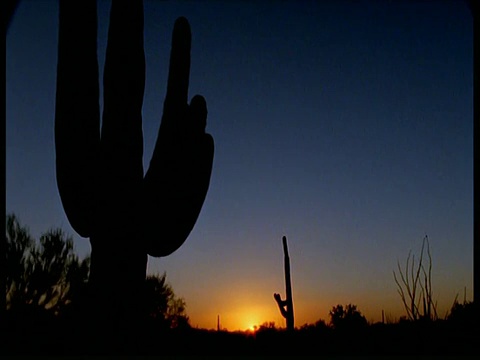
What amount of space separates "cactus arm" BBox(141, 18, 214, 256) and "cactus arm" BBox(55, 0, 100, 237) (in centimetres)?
83

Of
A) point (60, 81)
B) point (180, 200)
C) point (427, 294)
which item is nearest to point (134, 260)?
point (180, 200)

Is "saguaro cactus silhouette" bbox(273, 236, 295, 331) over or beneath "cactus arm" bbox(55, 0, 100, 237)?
beneath

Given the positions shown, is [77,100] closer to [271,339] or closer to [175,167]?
[175,167]

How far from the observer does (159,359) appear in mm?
3600

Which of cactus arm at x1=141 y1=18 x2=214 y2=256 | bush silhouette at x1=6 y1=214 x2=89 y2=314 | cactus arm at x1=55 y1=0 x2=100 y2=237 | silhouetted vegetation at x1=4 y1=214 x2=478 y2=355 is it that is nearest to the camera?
silhouetted vegetation at x1=4 y1=214 x2=478 y2=355

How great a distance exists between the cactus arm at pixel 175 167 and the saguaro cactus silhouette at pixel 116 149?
0.01 metres

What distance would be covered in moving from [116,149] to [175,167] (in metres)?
0.95

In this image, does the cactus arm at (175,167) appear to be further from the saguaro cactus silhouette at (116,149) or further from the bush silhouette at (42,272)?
the bush silhouette at (42,272)

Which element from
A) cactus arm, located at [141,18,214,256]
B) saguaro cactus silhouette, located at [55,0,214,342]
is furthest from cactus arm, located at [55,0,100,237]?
cactus arm, located at [141,18,214,256]

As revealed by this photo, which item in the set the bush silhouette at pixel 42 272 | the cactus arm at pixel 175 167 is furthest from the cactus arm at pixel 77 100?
the bush silhouette at pixel 42 272

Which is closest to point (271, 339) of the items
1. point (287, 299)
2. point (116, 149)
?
point (116, 149)

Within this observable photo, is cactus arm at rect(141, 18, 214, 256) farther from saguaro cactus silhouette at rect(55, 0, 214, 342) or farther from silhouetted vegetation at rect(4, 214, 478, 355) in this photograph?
silhouetted vegetation at rect(4, 214, 478, 355)

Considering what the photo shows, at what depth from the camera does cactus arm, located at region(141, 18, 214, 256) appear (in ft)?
24.5

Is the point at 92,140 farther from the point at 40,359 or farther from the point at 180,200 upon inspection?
the point at 40,359
